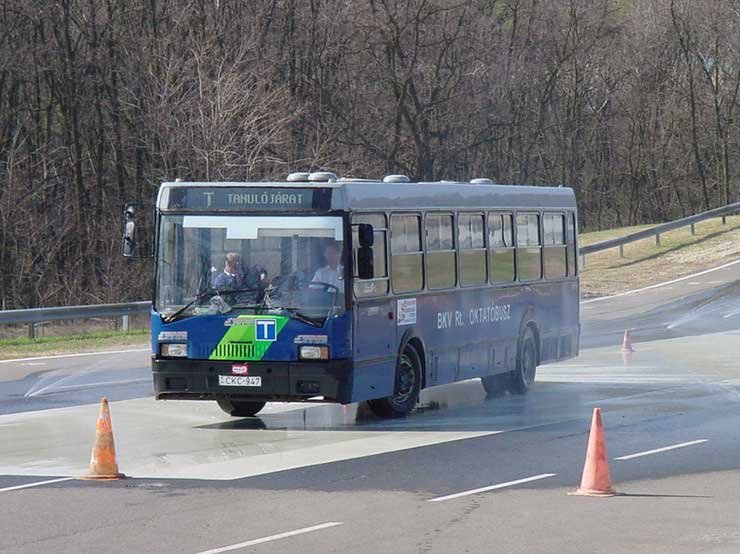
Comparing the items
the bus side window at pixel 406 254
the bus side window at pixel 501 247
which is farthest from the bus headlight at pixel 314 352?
the bus side window at pixel 501 247

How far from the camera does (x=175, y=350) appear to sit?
629 inches

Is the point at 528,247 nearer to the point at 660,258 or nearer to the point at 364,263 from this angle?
the point at 364,263

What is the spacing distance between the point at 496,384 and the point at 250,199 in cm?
607

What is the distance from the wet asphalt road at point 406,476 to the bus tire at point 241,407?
16 cm

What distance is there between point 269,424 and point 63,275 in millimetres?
31106

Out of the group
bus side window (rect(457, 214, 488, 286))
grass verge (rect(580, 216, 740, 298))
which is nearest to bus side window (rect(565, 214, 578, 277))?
bus side window (rect(457, 214, 488, 286))

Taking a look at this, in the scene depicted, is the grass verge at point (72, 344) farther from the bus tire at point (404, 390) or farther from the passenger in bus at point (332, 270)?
the passenger in bus at point (332, 270)

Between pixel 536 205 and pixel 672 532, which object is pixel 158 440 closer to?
pixel 672 532

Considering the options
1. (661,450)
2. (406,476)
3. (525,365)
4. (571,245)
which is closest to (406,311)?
(661,450)

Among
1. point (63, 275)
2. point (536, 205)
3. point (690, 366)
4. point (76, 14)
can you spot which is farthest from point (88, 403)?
point (76, 14)

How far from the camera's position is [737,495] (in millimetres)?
11375

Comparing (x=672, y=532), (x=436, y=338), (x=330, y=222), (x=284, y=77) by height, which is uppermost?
(x=284, y=77)

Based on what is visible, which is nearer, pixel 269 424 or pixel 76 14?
pixel 269 424

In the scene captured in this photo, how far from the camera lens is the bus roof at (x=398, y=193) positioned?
15.9 m
